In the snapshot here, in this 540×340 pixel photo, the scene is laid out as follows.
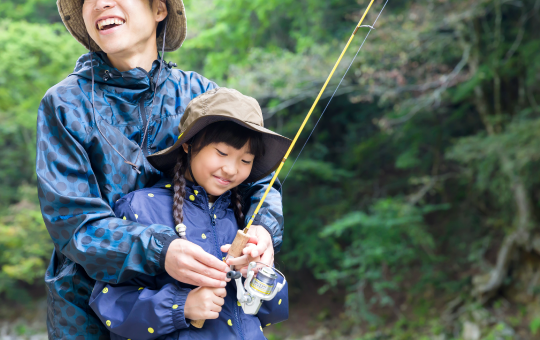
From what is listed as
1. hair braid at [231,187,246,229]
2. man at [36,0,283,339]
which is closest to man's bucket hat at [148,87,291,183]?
man at [36,0,283,339]

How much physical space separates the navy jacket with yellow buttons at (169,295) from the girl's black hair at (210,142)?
0.04 m

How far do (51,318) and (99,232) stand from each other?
1.64 feet

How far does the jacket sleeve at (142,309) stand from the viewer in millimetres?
1394

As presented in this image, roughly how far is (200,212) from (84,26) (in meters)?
0.86

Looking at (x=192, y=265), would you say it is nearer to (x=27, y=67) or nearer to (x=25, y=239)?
(x=25, y=239)

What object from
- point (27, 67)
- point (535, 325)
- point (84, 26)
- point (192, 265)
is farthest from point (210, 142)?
point (27, 67)

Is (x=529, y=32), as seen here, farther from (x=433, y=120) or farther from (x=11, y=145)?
(x=11, y=145)

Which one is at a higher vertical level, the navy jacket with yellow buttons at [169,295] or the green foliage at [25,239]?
the navy jacket with yellow buttons at [169,295]

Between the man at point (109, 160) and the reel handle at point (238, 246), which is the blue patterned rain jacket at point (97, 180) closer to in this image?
the man at point (109, 160)

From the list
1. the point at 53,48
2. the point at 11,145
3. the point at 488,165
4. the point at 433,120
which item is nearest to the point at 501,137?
the point at 488,165

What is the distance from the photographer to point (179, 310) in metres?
1.41

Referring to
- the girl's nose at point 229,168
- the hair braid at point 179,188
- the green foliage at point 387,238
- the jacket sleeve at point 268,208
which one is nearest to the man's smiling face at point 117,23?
the hair braid at point 179,188

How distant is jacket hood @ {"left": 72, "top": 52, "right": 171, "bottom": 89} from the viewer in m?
1.70

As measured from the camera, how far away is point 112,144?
165cm
